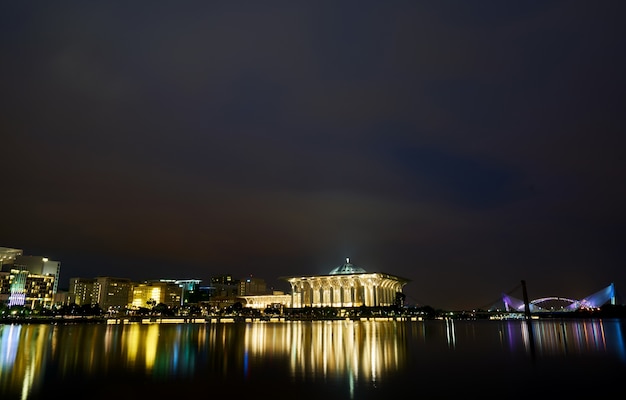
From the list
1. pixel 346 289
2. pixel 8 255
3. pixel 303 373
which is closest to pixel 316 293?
pixel 346 289

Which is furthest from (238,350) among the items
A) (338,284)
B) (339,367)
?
(338,284)

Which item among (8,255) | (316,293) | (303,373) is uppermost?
(8,255)

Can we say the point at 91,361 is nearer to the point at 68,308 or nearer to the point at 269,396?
the point at 269,396

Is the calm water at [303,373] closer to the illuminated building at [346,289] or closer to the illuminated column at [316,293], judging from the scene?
the illuminated building at [346,289]

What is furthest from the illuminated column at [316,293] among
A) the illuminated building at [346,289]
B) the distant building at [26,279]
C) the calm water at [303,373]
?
the calm water at [303,373]

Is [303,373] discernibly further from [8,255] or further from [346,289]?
[8,255]

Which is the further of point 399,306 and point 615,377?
point 399,306

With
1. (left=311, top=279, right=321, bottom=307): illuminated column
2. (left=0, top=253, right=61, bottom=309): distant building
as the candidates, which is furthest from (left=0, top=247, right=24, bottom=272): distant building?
(left=311, top=279, right=321, bottom=307): illuminated column

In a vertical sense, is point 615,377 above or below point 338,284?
below

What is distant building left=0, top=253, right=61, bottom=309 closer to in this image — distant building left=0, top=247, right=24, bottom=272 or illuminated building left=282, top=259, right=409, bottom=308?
distant building left=0, top=247, right=24, bottom=272

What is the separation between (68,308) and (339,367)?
149979 millimetres

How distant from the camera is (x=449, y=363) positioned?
24812mm

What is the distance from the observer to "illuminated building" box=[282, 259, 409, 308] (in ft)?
518

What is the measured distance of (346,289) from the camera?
164250 mm
